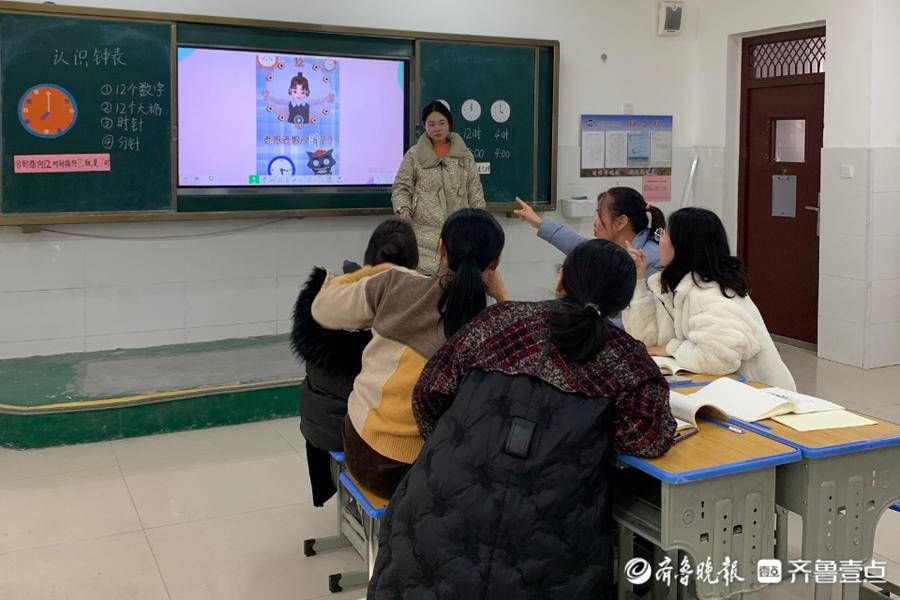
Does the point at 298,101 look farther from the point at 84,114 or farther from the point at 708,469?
the point at 708,469

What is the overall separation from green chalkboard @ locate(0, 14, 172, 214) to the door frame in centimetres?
425

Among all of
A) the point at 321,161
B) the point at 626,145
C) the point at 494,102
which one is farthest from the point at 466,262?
the point at 626,145

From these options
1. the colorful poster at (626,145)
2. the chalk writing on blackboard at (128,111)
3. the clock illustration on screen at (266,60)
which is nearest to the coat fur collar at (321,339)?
the chalk writing on blackboard at (128,111)

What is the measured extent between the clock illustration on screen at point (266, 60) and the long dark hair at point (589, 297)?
4.10 metres

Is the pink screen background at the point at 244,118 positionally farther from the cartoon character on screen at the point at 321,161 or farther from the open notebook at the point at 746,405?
the open notebook at the point at 746,405

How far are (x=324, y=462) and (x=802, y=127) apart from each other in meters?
4.95

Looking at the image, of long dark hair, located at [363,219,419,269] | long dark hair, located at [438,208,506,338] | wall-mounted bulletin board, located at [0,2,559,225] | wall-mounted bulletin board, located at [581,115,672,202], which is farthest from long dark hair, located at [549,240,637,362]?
wall-mounted bulletin board, located at [581,115,672,202]

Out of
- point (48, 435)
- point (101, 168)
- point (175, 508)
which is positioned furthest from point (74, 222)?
point (175, 508)

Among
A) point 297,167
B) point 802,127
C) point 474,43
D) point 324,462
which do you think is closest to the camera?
point 324,462

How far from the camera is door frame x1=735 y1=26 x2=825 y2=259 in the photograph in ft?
22.8

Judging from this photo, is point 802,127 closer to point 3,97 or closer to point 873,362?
point 873,362

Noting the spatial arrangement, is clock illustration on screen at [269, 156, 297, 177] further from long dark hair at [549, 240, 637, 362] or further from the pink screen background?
long dark hair at [549, 240, 637, 362]

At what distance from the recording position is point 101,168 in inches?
216

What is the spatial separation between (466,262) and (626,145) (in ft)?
16.4
